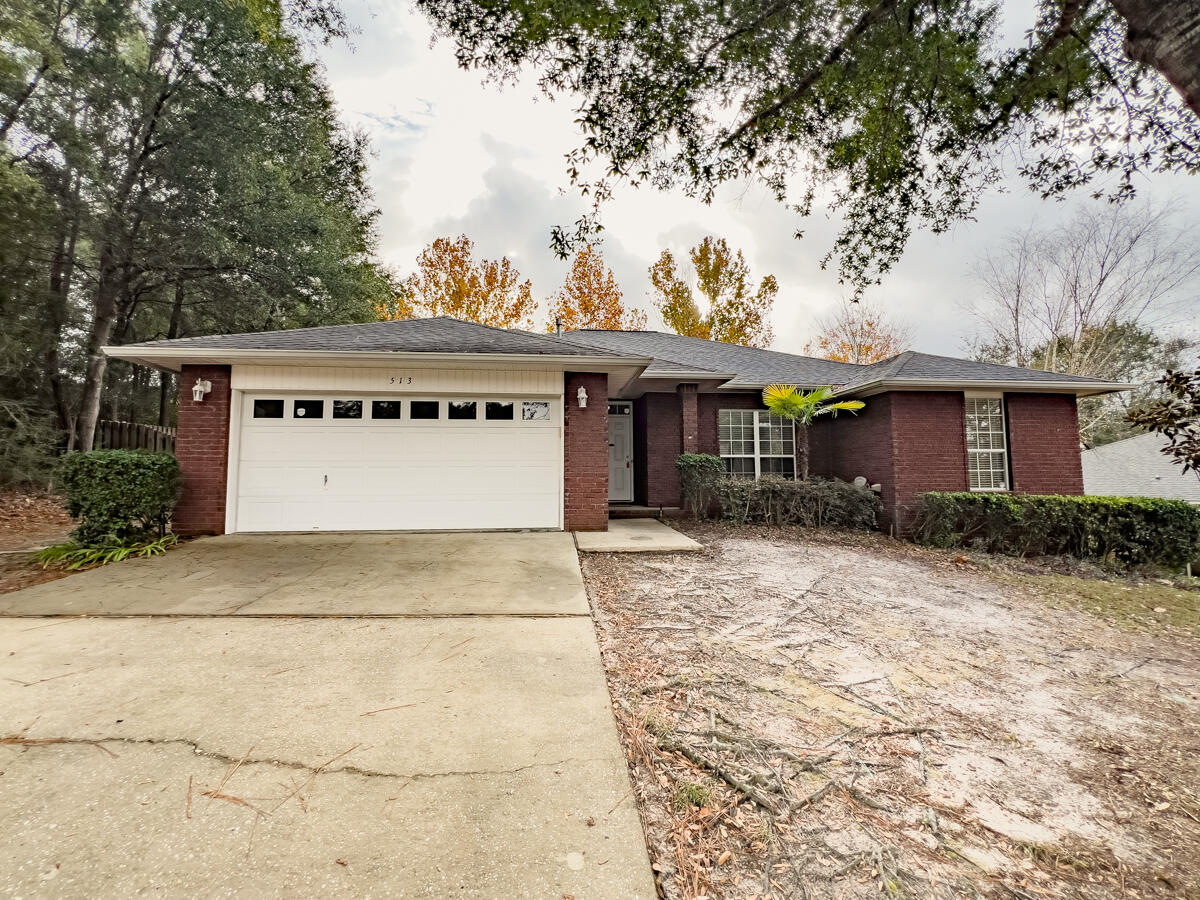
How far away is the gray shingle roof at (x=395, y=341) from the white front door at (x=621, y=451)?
132 inches

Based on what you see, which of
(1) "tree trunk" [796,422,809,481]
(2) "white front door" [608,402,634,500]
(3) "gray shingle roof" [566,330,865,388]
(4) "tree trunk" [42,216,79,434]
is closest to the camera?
(1) "tree trunk" [796,422,809,481]

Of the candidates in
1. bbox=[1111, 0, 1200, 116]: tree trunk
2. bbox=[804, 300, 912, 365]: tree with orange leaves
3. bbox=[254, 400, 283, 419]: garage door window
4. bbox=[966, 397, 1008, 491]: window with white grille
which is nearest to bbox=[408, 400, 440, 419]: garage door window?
bbox=[254, 400, 283, 419]: garage door window

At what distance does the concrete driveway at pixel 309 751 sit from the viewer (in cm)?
150

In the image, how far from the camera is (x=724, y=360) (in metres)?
12.0

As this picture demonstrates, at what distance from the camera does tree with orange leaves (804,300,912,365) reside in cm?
2292

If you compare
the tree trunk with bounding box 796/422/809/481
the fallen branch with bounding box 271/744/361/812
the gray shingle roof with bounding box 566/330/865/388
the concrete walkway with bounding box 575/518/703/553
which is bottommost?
the fallen branch with bounding box 271/744/361/812

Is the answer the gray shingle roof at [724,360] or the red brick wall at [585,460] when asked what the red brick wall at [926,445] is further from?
the red brick wall at [585,460]

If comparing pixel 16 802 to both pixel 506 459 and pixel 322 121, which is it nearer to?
pixel 506 459

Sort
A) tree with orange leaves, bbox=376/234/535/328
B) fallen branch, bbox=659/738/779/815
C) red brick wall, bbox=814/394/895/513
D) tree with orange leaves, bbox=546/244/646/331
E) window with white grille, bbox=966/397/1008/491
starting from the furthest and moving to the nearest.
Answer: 1. tree with orange leaves, bbox=546/244/646/331
2. tree with orange leaves, bbox=376/234/535/328
3. window with white grille, bbox=966/397/1008/491
4. red brick wall, bbox=814/394/895/513
5. fallen branch, bbox=659/738/779/815

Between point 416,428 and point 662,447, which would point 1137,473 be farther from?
point 416,428

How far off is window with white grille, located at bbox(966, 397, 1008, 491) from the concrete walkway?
628cm

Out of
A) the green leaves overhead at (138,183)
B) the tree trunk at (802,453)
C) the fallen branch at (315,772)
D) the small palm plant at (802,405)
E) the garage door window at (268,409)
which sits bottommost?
the fallen branch at (315,772)

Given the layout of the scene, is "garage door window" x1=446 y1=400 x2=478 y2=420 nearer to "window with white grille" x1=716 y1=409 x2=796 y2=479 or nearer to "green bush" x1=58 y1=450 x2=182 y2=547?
"green bush" x1=58 y1=450 x2=182 y2=547

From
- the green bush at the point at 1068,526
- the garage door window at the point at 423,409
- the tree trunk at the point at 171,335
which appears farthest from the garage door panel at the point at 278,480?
the green bush at the point at 1068,526
